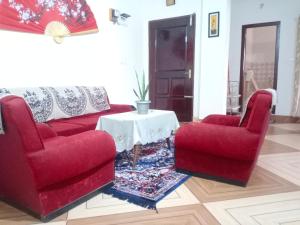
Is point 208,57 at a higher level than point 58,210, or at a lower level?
higher

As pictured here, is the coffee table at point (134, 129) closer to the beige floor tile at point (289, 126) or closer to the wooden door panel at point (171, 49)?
the wooden door panel at point (171, 49)

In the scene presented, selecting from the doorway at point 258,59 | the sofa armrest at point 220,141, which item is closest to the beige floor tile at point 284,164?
the sofa armrest at point 220,141

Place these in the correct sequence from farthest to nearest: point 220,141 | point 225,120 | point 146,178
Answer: point 225,120
point 146,178
point 220,141

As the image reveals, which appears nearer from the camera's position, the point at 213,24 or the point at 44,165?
the point at 44,165

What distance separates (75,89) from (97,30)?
1198mm

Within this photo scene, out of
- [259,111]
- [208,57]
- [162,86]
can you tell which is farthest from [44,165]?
[162,86]

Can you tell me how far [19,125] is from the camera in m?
1.43

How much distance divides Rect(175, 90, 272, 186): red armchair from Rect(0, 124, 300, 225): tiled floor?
0.12 metres

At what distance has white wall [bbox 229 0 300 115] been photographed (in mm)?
5074

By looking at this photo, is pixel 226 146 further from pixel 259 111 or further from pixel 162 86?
pixel 162 86

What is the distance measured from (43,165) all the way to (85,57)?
2677mm

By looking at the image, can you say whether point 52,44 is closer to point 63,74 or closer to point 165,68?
point 63,74

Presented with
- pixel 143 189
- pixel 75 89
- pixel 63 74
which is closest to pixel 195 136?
A: pixel 143 189

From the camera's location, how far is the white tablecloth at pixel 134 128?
2.33 meters
